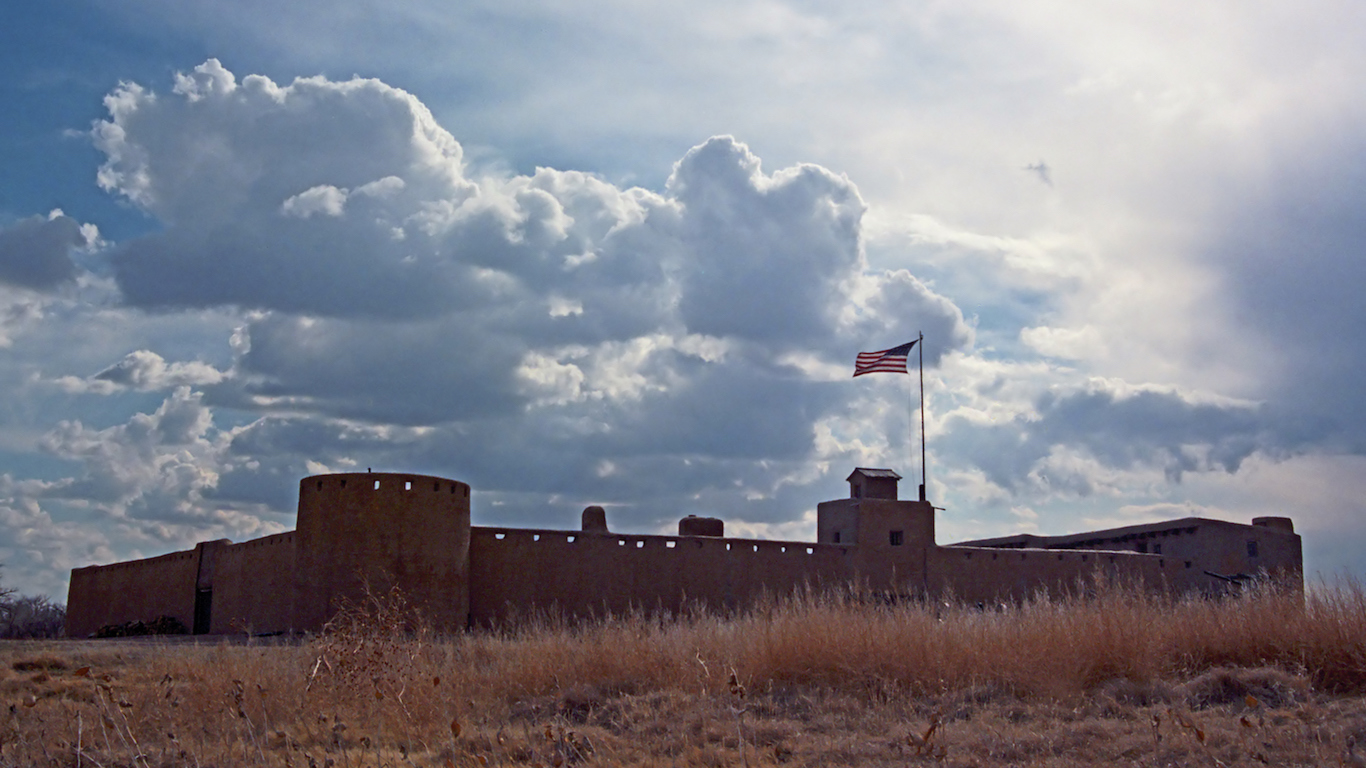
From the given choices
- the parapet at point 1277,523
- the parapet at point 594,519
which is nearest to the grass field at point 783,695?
the parapet at point 594,519

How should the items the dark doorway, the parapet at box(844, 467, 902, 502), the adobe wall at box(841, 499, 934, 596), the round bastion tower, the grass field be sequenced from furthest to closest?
the parapet at box(844, 467, 902, 502) < the adobe wall at box(841, 499, 934, 596) < the dark doorway < the round bastion tower < the grass field

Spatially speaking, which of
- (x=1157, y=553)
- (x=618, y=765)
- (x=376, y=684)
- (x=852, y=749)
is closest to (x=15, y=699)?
(x=376, y=684)

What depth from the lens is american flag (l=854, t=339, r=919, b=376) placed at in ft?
94.7

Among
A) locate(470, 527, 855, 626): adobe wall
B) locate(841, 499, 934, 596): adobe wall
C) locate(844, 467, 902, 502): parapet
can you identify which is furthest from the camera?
locate(844, 467, 902, 502): parapet

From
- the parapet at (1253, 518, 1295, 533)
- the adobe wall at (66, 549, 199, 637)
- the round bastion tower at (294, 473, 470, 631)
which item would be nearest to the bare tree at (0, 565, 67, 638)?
the adobe wall at (66, 549, 199, 637)

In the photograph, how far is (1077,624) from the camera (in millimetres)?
11719

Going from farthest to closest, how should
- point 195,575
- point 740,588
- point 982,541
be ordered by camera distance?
point 982,541
point 195,575
point 740,588

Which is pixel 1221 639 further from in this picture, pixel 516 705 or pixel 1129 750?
pixel 516 705

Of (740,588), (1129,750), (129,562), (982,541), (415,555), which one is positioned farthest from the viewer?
(982,541)

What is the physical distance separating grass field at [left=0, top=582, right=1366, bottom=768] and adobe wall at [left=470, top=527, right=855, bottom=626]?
22.1 ft

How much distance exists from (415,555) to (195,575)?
9.47 metres

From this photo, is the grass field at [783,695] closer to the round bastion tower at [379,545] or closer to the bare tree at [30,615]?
the round bastion tower at [379,545]

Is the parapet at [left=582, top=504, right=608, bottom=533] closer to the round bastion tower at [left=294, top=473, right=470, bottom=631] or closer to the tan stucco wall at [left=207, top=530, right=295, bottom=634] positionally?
the round bastion tower at [left=294, top=473, right=470, bottom=631]

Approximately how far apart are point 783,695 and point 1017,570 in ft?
56.8
